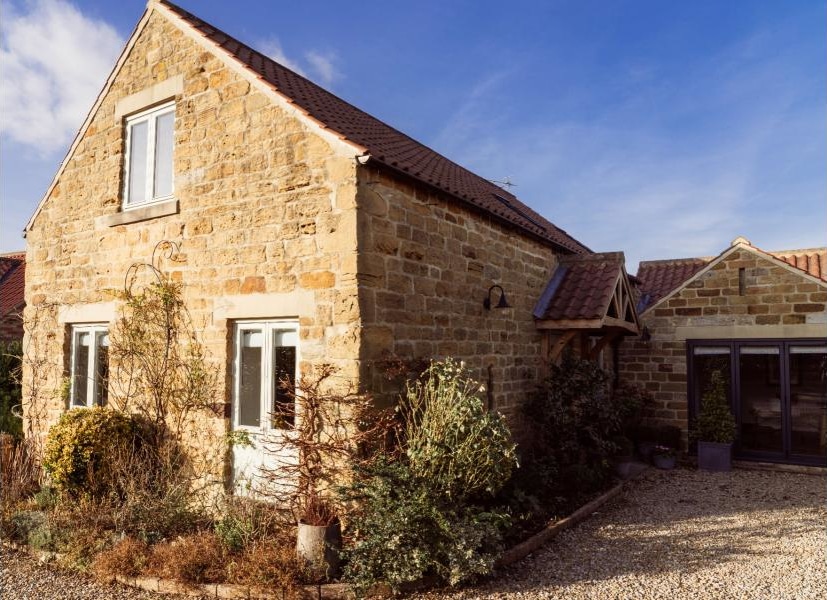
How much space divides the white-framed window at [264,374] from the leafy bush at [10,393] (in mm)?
5605

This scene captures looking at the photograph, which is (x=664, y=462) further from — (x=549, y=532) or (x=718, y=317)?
(x=549, y=532)

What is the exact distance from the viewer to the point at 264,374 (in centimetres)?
664

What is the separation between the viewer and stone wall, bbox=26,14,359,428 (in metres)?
6.15

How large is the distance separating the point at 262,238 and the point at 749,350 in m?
9.73

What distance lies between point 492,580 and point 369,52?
21.3ft

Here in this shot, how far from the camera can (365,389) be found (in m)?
5.84

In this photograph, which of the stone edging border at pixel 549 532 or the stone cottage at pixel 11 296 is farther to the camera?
the stone cottage at pixel 11 296

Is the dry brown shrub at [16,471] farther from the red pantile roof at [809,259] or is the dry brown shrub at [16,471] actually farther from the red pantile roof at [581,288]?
the red pantile roof at [809,259]

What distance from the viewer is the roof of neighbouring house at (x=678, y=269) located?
1198 centimetres

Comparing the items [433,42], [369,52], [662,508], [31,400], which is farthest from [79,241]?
[662,508]

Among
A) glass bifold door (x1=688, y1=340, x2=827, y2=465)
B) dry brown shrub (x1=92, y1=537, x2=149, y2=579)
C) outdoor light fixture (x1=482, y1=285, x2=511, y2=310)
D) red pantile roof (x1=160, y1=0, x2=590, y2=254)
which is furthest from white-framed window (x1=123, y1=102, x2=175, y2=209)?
glass bifold door (x1=688, y1=340, x2=827, y2=465)

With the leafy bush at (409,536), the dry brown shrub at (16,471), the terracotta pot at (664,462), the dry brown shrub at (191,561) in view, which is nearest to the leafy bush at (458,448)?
the leafy bush at (409,536)

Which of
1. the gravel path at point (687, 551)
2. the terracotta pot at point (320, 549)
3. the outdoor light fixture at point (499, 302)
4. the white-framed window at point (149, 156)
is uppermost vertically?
the white-framed window at point (149, 156)

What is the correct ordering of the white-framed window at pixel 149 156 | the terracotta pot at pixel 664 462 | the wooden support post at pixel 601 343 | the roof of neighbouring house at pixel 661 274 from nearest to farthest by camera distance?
1. the white-framed window at pixel 149 156
2. the wooden support post at pixel 601 343
3. the terracotta pot at pixel 664 462
4. the roof of neighbouring house at pixel 661 274
